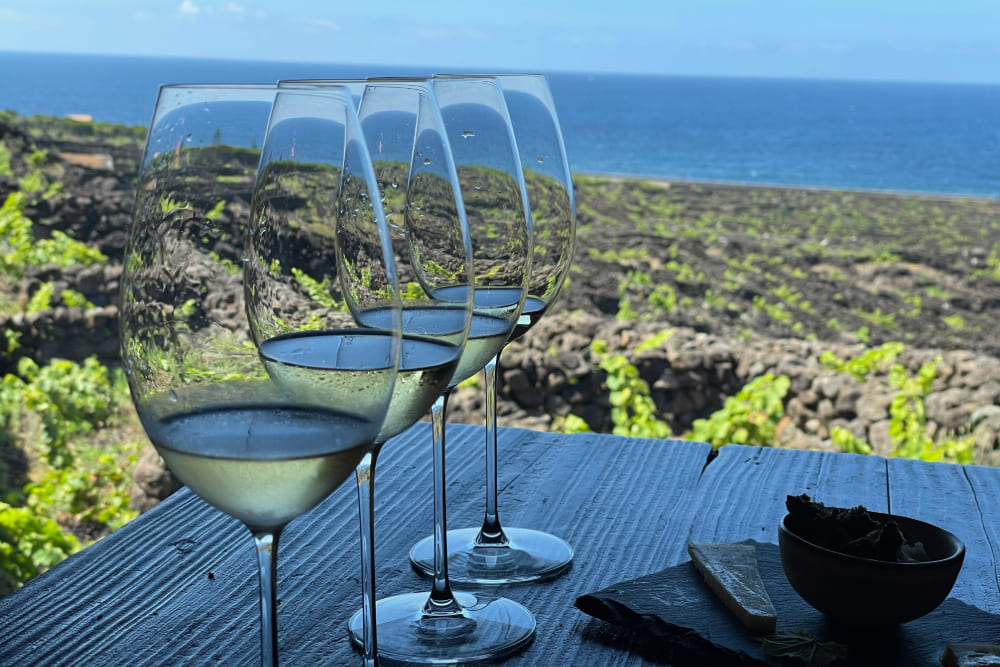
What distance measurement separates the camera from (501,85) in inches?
45.6

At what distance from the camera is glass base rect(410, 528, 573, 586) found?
115 centimetres

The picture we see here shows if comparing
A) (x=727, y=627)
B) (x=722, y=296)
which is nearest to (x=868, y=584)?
(x=727, y=627)

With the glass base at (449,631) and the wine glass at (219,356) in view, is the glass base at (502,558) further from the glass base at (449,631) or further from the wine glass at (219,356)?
the wine glass at (219,356)

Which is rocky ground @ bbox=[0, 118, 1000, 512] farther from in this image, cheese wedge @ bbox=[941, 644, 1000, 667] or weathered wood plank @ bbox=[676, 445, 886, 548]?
weathered wood plank @ bbox=[676, 445, 886, 548]

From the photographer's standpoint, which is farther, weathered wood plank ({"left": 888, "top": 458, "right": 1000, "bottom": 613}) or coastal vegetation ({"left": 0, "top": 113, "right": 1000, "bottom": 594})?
coastal vegetation ({"left": 0, "top": 113, "right": 1000, "bottom": 594})

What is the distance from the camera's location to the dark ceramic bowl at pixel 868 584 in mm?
937

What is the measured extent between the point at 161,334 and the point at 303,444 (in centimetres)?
11

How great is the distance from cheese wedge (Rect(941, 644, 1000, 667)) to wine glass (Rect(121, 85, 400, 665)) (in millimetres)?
564

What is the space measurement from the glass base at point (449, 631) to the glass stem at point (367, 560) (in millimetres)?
121

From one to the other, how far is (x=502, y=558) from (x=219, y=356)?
0.61 meters

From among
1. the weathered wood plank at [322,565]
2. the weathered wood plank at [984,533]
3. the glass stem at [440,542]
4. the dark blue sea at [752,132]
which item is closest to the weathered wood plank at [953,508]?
the weathered wood plank at [984,533]

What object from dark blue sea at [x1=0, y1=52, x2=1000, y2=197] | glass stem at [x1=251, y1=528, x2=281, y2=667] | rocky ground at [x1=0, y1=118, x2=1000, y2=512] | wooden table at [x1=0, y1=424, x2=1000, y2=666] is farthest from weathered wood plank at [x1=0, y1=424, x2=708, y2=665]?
dark blue sea at [x1=0, y1=52, x2=1000, y2=197]

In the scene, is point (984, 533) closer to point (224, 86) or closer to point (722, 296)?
point (224, 86)

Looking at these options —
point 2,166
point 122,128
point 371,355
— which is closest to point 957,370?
point 371,355
